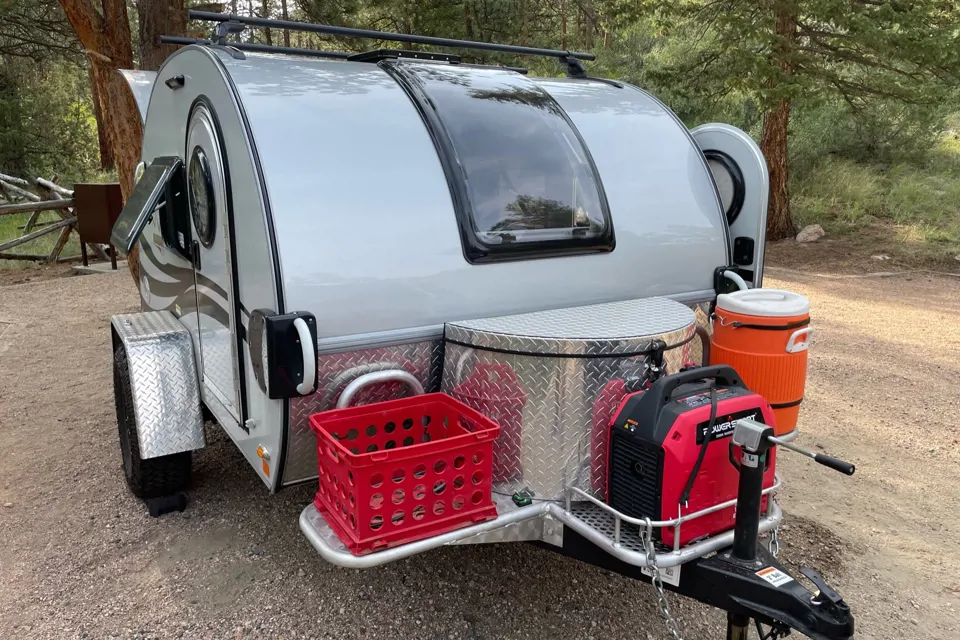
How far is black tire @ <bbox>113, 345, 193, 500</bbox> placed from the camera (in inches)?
141

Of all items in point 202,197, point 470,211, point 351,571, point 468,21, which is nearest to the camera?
point 470,211

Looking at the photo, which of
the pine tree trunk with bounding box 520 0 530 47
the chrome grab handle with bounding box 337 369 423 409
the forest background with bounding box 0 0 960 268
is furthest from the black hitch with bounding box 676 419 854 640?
the pine tree trunk with bounding box 520 0 530 47

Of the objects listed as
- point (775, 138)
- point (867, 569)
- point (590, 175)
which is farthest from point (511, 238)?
point (775, 138)

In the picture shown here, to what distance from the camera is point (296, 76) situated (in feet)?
9.74

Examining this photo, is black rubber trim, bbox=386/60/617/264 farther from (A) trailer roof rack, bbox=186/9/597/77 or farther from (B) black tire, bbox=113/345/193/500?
(B) black tire, bbox=113/345/193/500

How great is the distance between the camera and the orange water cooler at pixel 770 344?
2.93 meters

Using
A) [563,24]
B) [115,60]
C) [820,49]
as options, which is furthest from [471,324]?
[563,24]

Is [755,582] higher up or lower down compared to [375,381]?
lower down

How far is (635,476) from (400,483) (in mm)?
736

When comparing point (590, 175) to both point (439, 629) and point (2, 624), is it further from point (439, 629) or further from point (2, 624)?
point (2, 624)

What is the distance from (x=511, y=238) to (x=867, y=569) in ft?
Result: 7.29

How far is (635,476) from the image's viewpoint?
2.38m

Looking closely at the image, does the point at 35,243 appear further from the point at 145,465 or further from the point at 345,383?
the point at 345,383

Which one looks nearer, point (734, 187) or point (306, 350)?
point (306, 350)
